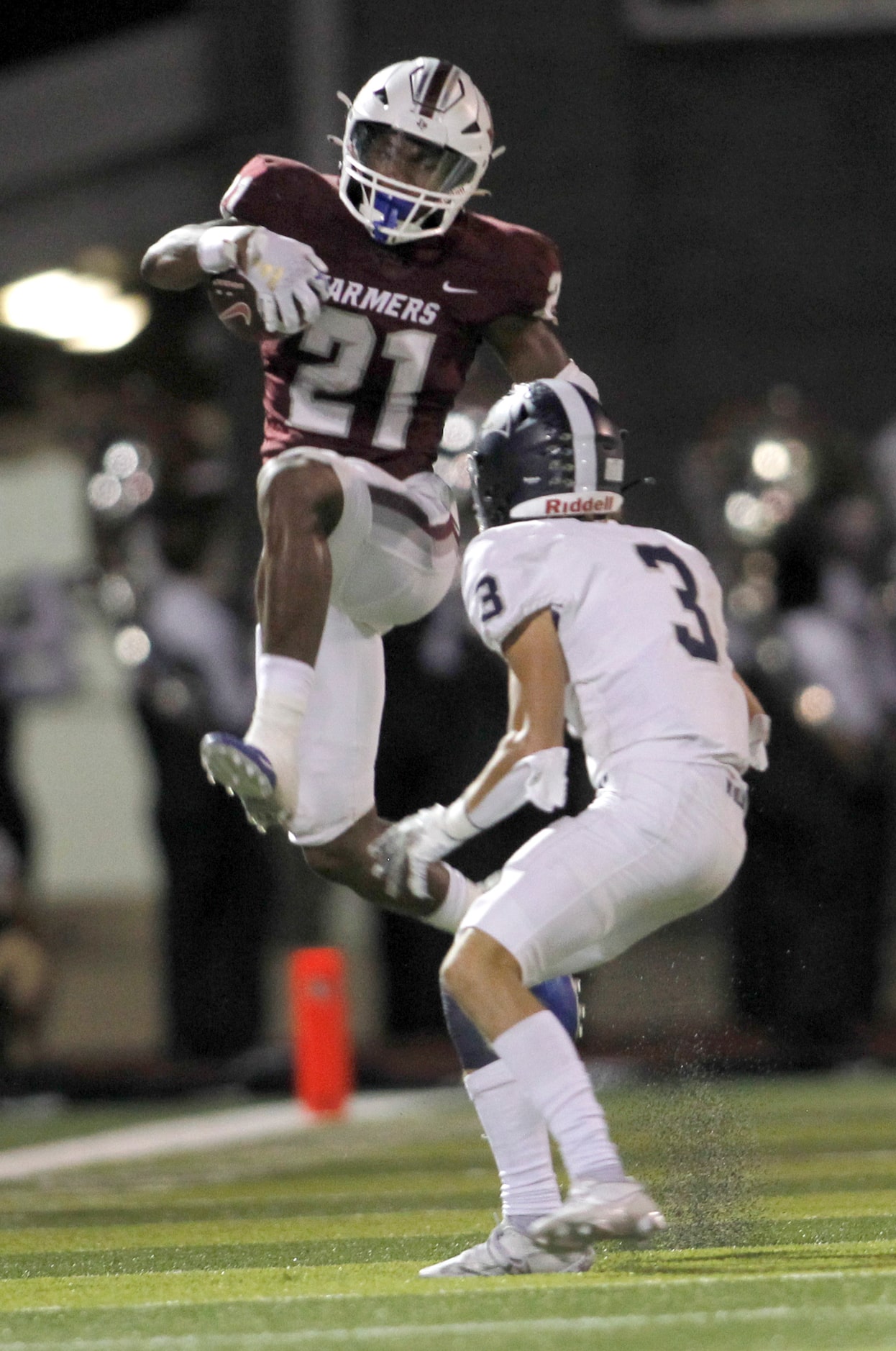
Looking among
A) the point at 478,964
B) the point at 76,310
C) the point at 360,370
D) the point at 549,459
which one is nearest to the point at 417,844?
the point at 478,964

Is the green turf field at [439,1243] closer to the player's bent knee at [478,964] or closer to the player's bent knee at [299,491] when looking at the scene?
the player's bent knee at [478,964]

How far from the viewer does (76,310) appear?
11383 mm

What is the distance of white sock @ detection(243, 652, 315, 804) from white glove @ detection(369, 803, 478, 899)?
203 mm

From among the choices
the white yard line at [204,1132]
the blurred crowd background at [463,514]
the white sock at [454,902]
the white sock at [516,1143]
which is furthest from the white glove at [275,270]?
the blurred crowd background at [463,514]

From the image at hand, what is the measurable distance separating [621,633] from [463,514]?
3582 millimetres

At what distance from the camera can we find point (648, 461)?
34.1 feet

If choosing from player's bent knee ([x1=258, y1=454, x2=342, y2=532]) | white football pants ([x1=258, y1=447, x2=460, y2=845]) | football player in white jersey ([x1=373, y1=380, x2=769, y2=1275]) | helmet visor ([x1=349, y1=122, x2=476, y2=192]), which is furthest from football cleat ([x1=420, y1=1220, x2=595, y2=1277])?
helmet visor ([x1=349, y1=122, x2=476, y2=192])

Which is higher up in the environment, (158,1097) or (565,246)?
(565,246)

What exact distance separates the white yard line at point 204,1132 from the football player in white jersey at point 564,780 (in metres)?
2.52

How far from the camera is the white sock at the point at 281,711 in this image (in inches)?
166

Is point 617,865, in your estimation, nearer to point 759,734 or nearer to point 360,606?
point 759,734

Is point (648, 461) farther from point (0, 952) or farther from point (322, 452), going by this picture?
point (322, 452)

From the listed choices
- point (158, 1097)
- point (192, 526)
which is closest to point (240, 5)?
point (192, 526)

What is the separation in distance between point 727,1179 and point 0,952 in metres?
4.32
